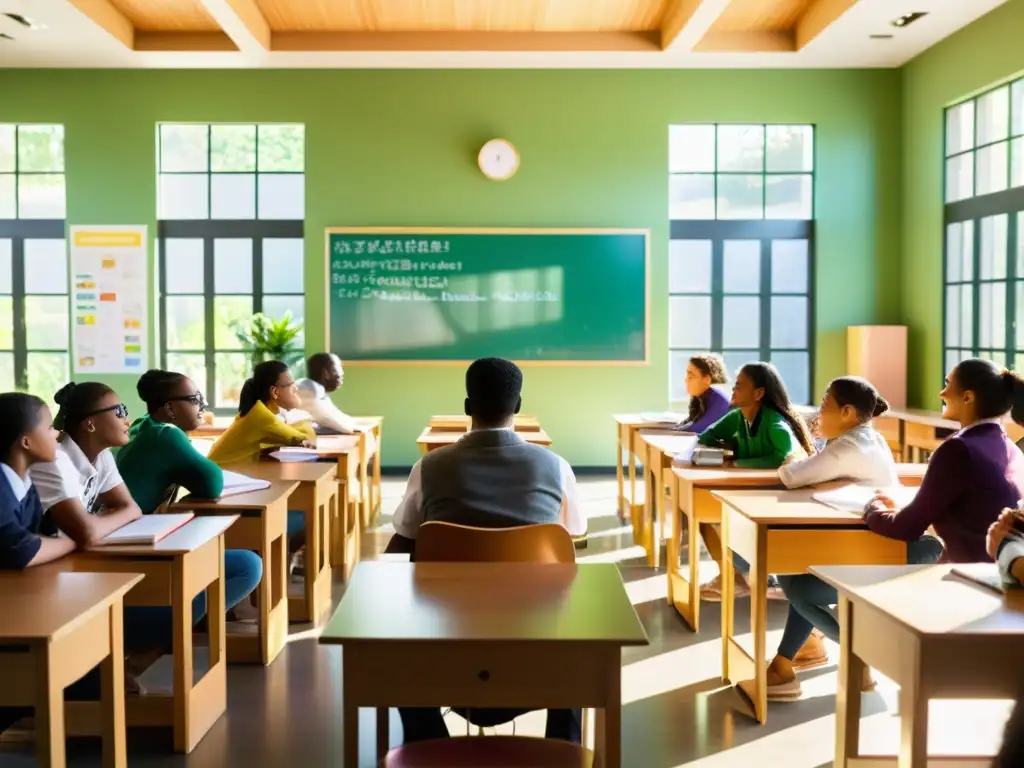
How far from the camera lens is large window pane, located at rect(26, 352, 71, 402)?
8984 millimetres

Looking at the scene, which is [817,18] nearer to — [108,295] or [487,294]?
[487,294]

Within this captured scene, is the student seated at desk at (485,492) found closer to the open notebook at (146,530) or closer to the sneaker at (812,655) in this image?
the open notebook at (146,530)

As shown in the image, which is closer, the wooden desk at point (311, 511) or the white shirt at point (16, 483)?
the white shirt at point (16, 483)

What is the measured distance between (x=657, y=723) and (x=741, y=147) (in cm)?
670

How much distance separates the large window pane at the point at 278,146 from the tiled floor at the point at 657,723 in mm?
5749

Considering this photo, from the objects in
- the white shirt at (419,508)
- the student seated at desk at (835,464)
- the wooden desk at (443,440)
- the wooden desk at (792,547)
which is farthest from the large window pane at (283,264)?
the white shirt at (419,508)

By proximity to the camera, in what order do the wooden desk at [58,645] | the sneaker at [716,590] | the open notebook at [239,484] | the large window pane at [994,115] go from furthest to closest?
the large window pane at [994,115], the sneaker at [716,590], the open notebook at [239,484], the wooden desk at [58,645]

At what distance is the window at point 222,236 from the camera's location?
8.95m

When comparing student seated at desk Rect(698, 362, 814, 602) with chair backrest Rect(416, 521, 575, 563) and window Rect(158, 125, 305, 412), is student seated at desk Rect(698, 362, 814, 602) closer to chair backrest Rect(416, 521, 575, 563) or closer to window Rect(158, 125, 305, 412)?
chair backrest Rect(416, 521, 575, 563)

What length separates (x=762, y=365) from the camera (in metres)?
4.54

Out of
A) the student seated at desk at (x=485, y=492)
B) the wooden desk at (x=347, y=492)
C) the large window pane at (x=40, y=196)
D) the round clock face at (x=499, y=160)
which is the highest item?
the round clock face at (x=499, y=160)

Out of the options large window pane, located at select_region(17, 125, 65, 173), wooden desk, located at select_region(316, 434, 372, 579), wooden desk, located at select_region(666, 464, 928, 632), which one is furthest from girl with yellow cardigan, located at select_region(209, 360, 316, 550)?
large window pane, located at select_region(17, 125, 65, 173)

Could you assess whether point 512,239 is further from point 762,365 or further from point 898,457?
point 762,365

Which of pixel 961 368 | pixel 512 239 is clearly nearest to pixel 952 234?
pixel 512 239
